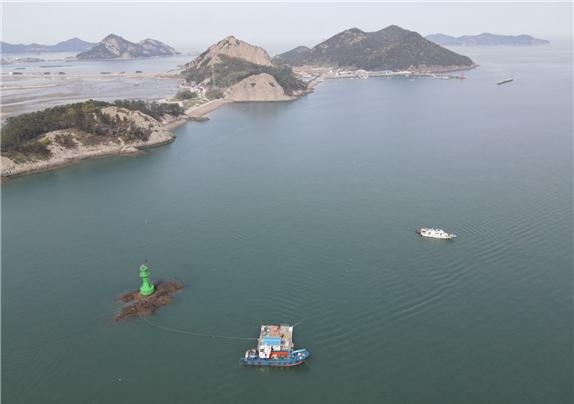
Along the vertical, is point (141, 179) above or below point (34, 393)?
above

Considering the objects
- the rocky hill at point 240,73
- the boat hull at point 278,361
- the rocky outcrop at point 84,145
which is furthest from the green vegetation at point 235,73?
Answer: the boat hull at point 278,361

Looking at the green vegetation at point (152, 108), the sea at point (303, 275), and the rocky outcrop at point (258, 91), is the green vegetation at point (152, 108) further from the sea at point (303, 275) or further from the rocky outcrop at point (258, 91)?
the rocky outcrop at point (258, 91)

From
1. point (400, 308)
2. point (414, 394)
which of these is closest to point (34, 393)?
point (414, 394)

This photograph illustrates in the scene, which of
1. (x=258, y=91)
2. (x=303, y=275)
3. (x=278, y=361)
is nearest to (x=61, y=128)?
(x=303, y=275)

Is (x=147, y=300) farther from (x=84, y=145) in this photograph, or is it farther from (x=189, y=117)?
(x=189, y=117)

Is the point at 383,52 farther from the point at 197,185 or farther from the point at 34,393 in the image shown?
the point at 34,393

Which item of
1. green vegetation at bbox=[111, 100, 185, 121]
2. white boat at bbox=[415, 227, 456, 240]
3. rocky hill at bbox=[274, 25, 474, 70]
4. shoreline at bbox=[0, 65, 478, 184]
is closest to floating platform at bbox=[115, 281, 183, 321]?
white boat at bbox=[415, 227, 456, 240]
